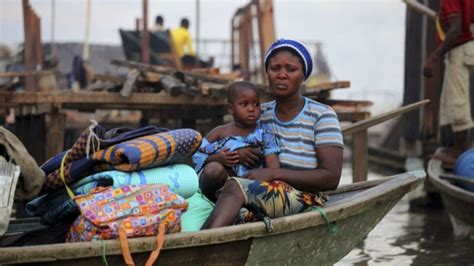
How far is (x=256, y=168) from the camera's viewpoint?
438 centimetres

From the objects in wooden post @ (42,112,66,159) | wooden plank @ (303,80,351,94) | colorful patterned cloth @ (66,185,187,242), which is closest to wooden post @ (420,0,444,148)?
wooden plank @ (303,80,351,94)

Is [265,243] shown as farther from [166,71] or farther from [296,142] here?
[166,71]

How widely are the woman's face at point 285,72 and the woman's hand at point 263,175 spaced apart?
1.37 feet

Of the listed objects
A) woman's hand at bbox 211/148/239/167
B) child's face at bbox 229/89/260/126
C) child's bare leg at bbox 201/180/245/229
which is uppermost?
child's face at bbox 229/89/260/126

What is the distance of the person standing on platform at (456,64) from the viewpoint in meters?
7.61

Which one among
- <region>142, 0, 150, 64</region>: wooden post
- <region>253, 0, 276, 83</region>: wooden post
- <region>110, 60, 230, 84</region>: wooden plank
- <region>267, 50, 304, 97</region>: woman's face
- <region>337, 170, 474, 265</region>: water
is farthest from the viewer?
<region>142, 0, 150, 64</region>: wooden post

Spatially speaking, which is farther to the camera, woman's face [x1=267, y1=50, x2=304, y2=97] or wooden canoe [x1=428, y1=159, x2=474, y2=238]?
wooden canoe [x1=428, y1=159, x2=474, y2=238]

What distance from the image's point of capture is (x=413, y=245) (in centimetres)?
749

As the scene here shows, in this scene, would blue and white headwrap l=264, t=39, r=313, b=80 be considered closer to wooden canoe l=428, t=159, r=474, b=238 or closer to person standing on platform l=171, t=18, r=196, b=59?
wooden canoe l=428, t=159, r=474, b=238

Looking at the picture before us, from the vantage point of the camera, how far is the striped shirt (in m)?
4.33

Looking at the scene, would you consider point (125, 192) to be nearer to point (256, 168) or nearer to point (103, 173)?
point (103, 173)

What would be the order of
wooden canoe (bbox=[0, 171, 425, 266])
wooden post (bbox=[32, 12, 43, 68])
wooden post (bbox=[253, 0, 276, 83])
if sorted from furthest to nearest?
wooden post (bbox=[32, 12, 43, 68]), wooden post (bbox=[253, 0, 276, 83]), wooden canoe (bbox=[0, 171, 425, 266])

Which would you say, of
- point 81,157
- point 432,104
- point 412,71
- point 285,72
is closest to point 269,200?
point 285,72

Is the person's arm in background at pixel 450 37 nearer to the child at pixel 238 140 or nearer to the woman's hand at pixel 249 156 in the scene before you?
the child at pixel 238 140
